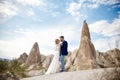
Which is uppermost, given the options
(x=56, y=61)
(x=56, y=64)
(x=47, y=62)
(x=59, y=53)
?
(x=59, y=53)

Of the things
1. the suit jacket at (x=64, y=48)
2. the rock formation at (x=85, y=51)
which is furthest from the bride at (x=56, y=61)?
the rock formation at (x=85, y=51)

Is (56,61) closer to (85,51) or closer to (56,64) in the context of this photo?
(56,64)

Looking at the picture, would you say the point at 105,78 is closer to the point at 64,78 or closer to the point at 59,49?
the point at 64,78

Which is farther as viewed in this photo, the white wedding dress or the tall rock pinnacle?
the tall rock pinnacle

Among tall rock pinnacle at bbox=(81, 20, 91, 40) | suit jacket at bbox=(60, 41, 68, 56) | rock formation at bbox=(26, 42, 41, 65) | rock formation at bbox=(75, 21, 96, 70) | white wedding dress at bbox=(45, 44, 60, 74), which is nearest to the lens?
suit jacket at bbox=(60, 41, 68, 56)

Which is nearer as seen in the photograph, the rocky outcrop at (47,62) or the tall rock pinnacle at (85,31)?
the tall rock pinnacle at (85,31)

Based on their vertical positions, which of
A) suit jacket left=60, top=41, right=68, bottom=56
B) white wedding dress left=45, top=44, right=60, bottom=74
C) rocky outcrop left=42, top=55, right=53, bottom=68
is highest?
suit jacket left=60, top=41, right=68, bottom=56

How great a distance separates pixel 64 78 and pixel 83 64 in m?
61.9

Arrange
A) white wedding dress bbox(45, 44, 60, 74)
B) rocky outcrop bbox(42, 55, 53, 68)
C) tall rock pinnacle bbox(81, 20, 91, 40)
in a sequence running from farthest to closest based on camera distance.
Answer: rocky outcrop bbox(42, 55, 53, 68), tall rock pinnacle bbox(81, 20, 91, 40), white wedding dress bbox(45, 44, 60, 74)

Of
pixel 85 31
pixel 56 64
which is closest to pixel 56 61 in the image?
pixel 56 64

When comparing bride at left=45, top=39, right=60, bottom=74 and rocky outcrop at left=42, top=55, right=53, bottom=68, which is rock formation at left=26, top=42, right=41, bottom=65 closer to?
rocky outcrop at left=42, top=55, right=53, bottom=68

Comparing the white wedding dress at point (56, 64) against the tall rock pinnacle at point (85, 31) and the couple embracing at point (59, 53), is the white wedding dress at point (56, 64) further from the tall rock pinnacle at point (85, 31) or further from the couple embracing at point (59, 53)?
the tall rock pinnacle at point (85, 31)

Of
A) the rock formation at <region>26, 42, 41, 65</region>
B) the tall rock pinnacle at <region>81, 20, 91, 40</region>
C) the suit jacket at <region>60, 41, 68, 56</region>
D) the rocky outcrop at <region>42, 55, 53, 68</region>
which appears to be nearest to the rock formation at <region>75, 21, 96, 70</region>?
the tall rock pinnacle at <region>81, 20, 91, 40</region>

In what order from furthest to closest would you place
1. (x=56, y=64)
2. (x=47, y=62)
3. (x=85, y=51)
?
(x=47, y=62), (x=85, y=51), (x=56, y=64)
